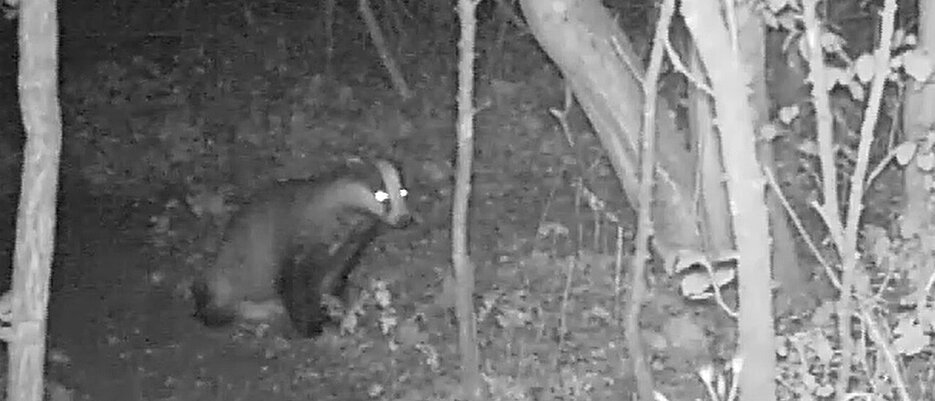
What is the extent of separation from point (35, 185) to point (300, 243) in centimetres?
154

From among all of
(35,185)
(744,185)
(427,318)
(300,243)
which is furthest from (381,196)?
(744,185)

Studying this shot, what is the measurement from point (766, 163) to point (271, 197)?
1444 millimetres

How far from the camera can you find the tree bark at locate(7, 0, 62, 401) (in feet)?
7.24

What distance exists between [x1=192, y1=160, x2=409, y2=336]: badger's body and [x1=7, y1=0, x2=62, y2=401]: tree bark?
1.47m

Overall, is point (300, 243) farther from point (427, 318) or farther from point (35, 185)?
point (35, 185)

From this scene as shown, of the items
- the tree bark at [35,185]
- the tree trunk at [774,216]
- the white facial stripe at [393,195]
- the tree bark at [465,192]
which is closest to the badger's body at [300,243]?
the white facial stripe at [393,195]

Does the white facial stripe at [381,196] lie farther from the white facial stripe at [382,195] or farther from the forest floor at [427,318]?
the forest floor at [427,318]

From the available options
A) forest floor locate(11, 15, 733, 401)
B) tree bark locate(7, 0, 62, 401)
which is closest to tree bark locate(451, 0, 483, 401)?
forest floor locate(11, 15, 733, 401)

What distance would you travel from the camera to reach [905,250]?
11.0ft

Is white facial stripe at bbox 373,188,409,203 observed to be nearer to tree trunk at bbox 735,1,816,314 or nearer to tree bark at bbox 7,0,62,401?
tree trunk at bbox 735,1,816,314

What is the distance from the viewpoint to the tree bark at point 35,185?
2.21 meters

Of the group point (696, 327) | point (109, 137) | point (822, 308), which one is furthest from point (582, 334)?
point (109, 137)

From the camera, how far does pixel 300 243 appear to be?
3771 mm

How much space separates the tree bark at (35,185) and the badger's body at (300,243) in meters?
1.47
